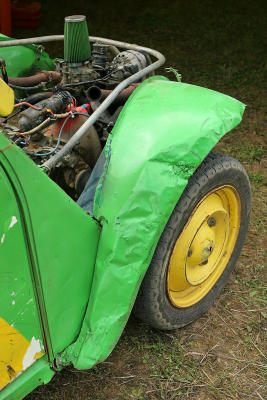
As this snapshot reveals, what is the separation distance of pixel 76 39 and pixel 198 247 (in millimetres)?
1161

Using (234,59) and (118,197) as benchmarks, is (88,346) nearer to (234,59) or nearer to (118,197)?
(118,197)

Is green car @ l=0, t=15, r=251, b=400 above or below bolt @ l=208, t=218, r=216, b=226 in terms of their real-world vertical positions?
above

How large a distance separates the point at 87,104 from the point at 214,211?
0.78 m

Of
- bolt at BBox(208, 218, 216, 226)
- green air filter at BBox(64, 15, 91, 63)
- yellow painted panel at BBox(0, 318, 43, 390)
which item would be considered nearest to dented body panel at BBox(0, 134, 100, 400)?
yellow painted panel at BBox(0, 318, 43, 390)

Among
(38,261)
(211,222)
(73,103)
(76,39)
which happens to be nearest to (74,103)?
(73,103)

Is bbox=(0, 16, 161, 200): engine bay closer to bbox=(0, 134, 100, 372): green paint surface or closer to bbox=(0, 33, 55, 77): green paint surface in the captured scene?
bbox=(0, 33, 55, 77): green paint surface

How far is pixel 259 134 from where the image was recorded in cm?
389

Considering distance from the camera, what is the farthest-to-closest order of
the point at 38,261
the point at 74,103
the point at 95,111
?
the point at 74,103 < the point at 95,111 < the point at 38,261

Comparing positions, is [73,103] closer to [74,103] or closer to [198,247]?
[74,103]

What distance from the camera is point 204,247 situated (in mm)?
2139

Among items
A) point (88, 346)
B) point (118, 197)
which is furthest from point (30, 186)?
point (88, 346)

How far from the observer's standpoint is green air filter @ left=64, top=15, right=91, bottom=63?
89.6 inches

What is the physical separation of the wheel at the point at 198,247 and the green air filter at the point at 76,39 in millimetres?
849

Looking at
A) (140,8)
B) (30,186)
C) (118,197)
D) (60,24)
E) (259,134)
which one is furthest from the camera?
(140,8)
